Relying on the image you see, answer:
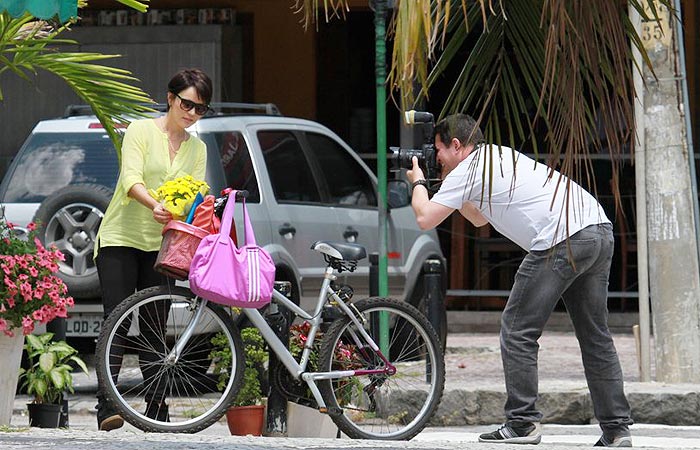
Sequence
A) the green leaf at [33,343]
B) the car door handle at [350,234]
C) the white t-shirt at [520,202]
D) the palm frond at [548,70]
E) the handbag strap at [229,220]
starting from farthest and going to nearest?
the car door handle at [350,234]
the green leaf at [33,343]
the handbag strap at [229,220]
the white t-shirt at [520,202]
the palm frond at [548,70]

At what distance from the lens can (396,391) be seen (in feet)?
23.5

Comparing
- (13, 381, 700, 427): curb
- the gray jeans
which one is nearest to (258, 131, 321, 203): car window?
(13, 381, 700, 427): curb

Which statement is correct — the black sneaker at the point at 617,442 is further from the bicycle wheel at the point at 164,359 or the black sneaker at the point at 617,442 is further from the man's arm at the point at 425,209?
the bicycle wheel at the point at 164,359

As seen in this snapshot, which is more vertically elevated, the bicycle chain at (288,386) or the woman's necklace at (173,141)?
the woman's necklace at (173,141)

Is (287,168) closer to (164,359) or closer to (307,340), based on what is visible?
(307,340)

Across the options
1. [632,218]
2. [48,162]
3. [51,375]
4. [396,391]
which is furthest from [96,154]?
[632,218]

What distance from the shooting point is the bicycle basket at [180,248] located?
21.6 ft

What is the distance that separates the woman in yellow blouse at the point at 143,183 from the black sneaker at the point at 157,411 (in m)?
0.22

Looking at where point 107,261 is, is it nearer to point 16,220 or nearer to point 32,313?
point 32,313

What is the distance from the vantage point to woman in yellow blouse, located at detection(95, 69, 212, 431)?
6934 mm

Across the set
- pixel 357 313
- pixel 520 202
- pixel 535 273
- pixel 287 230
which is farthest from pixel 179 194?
pixel 287 230

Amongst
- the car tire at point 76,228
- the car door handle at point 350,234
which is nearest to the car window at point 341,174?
the car door handle at point 350,234

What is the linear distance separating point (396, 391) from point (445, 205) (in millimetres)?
1121

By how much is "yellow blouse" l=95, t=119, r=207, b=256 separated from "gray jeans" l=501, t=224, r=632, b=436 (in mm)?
1651
